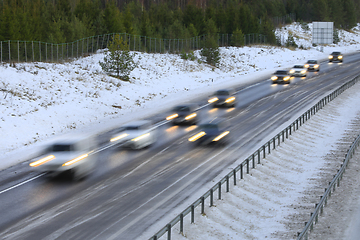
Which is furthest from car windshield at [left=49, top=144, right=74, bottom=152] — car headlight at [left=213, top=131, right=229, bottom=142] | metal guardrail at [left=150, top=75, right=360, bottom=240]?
car headlight at [left=213, top=131, right=229, bottom=142]

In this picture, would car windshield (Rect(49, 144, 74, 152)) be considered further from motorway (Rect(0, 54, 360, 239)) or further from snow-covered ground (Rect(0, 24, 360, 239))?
snow-covered ground (Rect(0, 24, 360, 239))

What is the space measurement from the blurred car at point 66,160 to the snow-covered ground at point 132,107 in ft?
10.4

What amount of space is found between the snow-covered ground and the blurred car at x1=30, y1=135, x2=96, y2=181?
3162 mm

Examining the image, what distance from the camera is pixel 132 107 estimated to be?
35375 millimetres

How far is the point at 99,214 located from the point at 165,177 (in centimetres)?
447

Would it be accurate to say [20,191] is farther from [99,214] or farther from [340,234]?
[340,234]

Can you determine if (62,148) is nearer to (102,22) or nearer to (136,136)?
(136,136)

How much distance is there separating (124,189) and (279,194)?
231 inches

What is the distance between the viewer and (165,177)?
1856 centimetres

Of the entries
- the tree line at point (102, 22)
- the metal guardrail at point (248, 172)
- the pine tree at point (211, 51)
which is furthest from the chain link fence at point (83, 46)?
the metal guardrail at point (248, 172)

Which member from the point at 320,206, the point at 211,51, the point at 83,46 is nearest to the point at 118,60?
the point at 83,46

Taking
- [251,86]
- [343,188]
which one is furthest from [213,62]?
[343,188]

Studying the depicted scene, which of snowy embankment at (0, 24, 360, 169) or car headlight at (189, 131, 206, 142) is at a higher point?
snowy embankment at (0, 24, 360, 169)

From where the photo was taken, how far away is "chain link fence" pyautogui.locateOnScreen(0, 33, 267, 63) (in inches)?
1558
